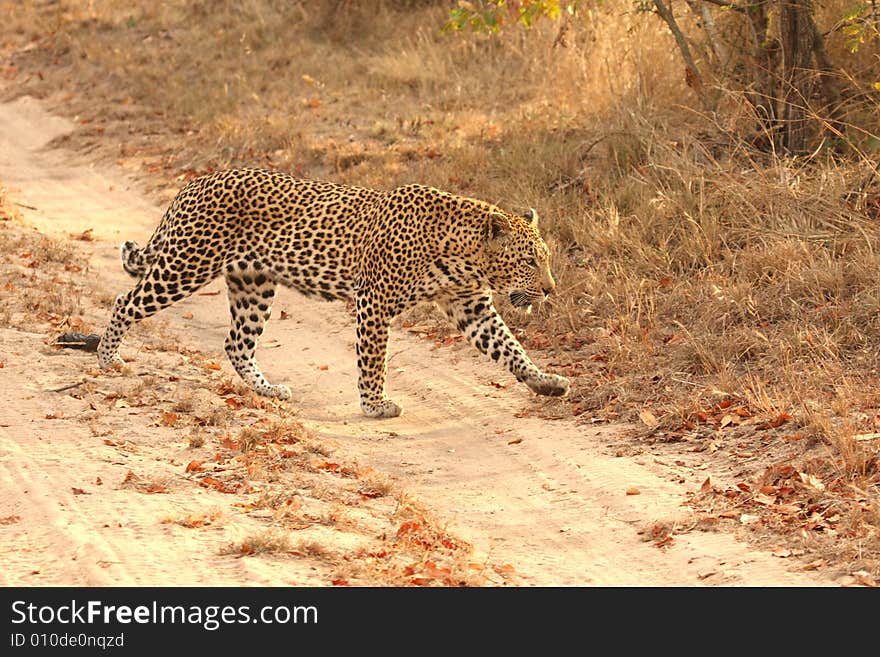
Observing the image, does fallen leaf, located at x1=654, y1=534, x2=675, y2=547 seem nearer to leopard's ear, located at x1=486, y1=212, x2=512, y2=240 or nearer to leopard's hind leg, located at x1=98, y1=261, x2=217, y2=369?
leopard's ear, located at x1=486, y1=212, x2=512, y2=240

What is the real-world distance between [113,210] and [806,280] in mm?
8917

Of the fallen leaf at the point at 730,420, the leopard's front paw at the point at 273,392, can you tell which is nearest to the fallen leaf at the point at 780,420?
the fallen leaf at the point at 730,420

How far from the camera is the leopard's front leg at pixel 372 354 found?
9.26m

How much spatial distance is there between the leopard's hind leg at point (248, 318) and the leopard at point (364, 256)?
0.07 m

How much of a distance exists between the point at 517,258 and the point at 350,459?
1892 millimetres

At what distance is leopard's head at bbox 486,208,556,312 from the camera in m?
9.09

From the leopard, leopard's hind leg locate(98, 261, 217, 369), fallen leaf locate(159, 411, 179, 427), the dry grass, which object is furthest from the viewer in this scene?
leopard's hind leg locate(98, 261, 217, 369)

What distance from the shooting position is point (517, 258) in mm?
9109

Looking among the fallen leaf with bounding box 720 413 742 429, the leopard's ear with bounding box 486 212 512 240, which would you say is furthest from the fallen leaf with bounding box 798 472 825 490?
the leopard's ear with bounding box 486 212 512 240

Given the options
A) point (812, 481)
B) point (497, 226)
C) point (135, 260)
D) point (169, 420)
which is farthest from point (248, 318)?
point (812, 481)

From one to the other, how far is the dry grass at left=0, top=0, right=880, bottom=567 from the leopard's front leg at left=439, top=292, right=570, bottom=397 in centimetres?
30

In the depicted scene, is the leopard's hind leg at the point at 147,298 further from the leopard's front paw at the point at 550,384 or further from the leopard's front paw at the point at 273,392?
the leopard's front paw at the point at 550,384

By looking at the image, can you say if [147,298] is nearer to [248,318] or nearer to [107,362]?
[107,362]

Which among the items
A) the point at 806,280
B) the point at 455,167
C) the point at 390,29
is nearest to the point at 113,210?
the point at 455,167
